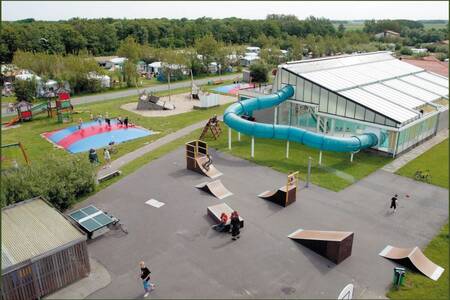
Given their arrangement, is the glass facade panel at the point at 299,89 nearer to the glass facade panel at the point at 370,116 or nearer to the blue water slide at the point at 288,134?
the blue water slide at the point at 288,134

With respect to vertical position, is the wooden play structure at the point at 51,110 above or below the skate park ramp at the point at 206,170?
above

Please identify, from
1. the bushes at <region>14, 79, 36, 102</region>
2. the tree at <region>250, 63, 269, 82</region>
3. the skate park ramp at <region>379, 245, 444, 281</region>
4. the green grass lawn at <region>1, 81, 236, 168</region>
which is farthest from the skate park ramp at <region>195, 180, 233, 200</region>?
the tree at <region>250, 63, 269, 82</region>

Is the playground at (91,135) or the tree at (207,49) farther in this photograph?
the tree at (207,49)

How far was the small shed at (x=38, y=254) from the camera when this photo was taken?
12.9 m

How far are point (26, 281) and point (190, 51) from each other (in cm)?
5766

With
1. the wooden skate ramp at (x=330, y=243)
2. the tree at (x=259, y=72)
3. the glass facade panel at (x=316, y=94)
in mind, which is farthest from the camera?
the tree at (x=259, y=72)

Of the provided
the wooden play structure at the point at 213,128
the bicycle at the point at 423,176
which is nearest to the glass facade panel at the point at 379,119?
the bicycle at the point at 423,176

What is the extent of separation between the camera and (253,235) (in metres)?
17.3

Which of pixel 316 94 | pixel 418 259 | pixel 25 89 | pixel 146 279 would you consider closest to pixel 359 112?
pixel 316 94

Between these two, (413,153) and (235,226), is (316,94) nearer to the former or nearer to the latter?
(413,153)

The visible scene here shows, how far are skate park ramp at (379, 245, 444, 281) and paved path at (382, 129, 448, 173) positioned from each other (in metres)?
9.68

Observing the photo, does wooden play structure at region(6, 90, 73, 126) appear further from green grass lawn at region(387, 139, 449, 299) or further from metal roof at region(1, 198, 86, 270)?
green grass lawn at region(387, 139, 449, 299)

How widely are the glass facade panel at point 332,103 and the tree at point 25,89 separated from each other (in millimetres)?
33826

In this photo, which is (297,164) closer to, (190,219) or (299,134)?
(299,134)
